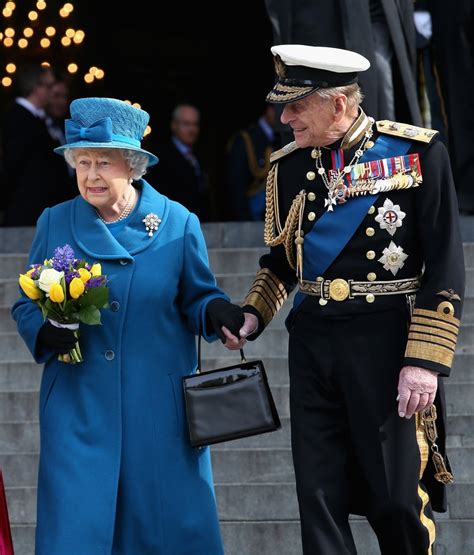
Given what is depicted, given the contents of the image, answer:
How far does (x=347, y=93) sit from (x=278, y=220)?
51 cm

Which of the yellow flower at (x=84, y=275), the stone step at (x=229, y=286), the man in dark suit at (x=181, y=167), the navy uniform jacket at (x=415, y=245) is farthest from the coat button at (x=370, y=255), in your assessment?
the man in dark suit at (x=181, y=167)

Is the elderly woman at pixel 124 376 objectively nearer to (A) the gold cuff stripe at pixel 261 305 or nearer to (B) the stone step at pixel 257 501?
(A) the gold cuff stripe at pixel 261 305

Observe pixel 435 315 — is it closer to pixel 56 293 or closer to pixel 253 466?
pixel 56 293

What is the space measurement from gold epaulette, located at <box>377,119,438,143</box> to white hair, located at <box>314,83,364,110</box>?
12 cm

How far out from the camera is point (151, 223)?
18.4 feet

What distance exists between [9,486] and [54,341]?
2.14 metres

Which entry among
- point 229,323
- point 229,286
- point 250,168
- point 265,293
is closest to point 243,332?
point 229,323

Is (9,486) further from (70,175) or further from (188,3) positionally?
(188,3)

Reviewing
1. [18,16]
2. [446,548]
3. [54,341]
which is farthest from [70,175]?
[54,341]

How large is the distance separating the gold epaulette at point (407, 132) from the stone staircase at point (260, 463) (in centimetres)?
203

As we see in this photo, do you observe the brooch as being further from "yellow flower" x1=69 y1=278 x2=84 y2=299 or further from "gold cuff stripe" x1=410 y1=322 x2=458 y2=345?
"gold cuff stripe" x1=410 y1=322 x2=458 y2=345

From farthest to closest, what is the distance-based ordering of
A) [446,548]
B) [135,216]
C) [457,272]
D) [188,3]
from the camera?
1. [188,3]
2. [446,548]
3. [135,216]
4. [457,272]

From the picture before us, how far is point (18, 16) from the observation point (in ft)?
45.1

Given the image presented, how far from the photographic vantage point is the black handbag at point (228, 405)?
17.9 ft
